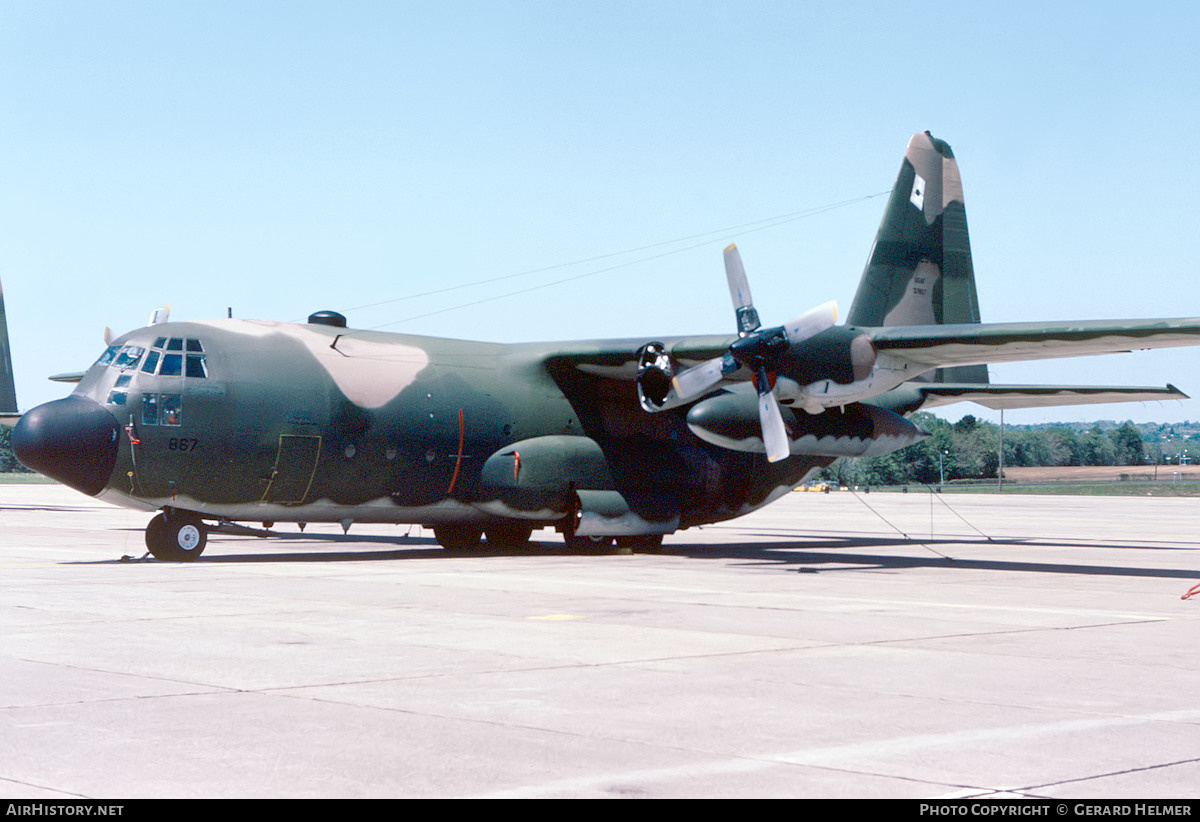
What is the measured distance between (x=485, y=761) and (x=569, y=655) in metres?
4.11

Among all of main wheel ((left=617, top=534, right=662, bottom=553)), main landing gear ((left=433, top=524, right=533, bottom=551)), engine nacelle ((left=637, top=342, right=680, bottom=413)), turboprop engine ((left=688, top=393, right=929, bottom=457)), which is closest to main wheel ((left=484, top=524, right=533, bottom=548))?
main landing gear ((left=433, top=524, right=533, bottom=551))

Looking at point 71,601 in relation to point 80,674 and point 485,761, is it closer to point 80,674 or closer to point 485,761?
point 80,674

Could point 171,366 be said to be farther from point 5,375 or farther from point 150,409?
point 5,375

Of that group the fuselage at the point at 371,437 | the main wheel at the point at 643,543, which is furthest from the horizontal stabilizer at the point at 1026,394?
the main wheel at the point at 643,543

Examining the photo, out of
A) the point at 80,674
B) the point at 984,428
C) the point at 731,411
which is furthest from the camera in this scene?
the point at 984,428

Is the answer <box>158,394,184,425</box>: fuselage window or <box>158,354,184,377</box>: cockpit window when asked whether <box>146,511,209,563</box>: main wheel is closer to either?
<box>158,394,184,425</box>: fuselage window

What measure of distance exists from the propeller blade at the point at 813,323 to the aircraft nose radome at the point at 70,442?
11.0 meters

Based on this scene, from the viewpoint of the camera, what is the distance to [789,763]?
679 cm

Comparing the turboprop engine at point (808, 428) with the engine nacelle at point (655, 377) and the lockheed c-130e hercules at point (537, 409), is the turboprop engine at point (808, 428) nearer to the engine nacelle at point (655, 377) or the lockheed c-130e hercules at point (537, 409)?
the lockheed c-130e hercules at point (537, 409)

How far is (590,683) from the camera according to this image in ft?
30.9

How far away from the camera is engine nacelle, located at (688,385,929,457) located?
23.4 meters

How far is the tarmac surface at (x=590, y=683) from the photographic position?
255 inches

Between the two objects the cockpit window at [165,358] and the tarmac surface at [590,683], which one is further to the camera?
the cockpit window at [165,358]

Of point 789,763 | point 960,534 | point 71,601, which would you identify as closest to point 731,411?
point 71,601
